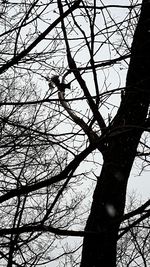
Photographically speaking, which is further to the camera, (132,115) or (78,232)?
(132,115)

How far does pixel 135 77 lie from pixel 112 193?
1.07 m

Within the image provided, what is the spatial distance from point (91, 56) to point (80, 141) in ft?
2.19

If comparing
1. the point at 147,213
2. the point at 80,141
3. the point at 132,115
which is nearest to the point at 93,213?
the point at 80,141

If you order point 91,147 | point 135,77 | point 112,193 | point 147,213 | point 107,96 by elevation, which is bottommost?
point 147,213

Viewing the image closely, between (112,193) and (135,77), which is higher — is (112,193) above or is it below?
below

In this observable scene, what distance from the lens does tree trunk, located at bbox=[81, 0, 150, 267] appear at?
6.94ft

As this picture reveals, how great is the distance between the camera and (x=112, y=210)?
7.29 feet

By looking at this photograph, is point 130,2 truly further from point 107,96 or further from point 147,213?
point 147,213

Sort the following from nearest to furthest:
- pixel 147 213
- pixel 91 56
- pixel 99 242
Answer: pixel 147 213
pixel 91 56
pixel 99 242

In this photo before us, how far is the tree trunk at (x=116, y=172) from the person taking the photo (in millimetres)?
2115

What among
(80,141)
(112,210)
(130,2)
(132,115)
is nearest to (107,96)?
(80,141)

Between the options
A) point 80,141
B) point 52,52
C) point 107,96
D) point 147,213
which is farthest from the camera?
point 52,52

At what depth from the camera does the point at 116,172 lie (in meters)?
2.35

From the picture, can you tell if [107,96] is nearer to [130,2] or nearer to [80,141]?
[80,141]
